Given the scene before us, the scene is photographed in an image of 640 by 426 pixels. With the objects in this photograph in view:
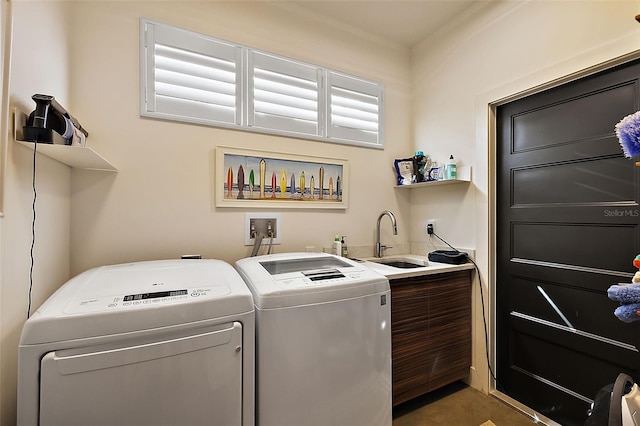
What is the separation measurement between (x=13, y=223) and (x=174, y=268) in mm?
584

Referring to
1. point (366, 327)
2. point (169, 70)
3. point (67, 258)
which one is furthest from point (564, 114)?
point (67, 258)

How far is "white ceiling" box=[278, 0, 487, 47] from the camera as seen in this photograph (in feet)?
6.80

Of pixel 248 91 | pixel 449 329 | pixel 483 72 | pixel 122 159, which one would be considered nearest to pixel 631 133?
pixel 483 72

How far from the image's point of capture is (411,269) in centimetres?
182

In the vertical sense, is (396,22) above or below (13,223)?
above

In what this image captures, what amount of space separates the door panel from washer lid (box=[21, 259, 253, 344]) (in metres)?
1.78

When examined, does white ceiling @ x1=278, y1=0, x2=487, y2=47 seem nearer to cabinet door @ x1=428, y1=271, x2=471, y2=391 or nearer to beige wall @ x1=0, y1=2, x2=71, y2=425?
beige wall @ x1=0, y1=2, x2=71, y2=425

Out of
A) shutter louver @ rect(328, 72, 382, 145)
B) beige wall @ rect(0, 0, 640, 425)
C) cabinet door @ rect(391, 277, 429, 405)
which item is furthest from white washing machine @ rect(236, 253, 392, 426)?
shutter louver @ rect(328, 72, 382, 145)

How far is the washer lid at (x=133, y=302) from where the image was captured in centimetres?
84

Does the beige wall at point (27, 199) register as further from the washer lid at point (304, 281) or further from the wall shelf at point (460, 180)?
the wall shelf at point (460, 180)

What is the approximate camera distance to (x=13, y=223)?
94 centimetres

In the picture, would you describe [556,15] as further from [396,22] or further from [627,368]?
[627,368]

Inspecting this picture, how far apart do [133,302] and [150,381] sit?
26 centimetres

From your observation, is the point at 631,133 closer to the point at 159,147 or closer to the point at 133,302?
the point at 133,302
